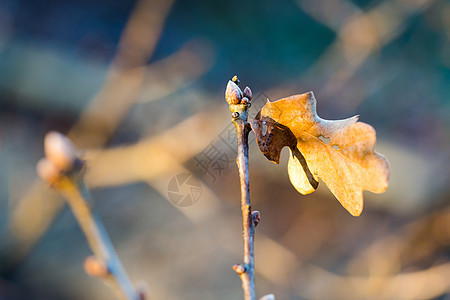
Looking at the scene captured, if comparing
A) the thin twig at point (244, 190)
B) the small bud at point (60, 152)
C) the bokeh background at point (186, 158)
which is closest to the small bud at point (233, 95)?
the thin twig at point (244, 190)

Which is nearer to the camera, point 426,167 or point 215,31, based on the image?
point 426,167

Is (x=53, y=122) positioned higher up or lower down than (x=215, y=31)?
lower down

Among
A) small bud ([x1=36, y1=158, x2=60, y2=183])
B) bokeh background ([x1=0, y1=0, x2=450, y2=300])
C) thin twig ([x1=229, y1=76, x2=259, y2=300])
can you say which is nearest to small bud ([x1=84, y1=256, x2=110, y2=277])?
small bud ([x1=36, y1=158, x2=60, y2=183])

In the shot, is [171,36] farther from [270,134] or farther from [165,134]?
[270,134]

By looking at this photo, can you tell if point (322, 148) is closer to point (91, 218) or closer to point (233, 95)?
point (233, 95)

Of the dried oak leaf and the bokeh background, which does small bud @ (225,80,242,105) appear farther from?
the bokeh background

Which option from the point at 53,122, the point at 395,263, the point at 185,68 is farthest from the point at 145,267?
the point at 395,263

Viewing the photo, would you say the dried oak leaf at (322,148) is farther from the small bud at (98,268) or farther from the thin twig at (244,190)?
the small bud at (98,268)
